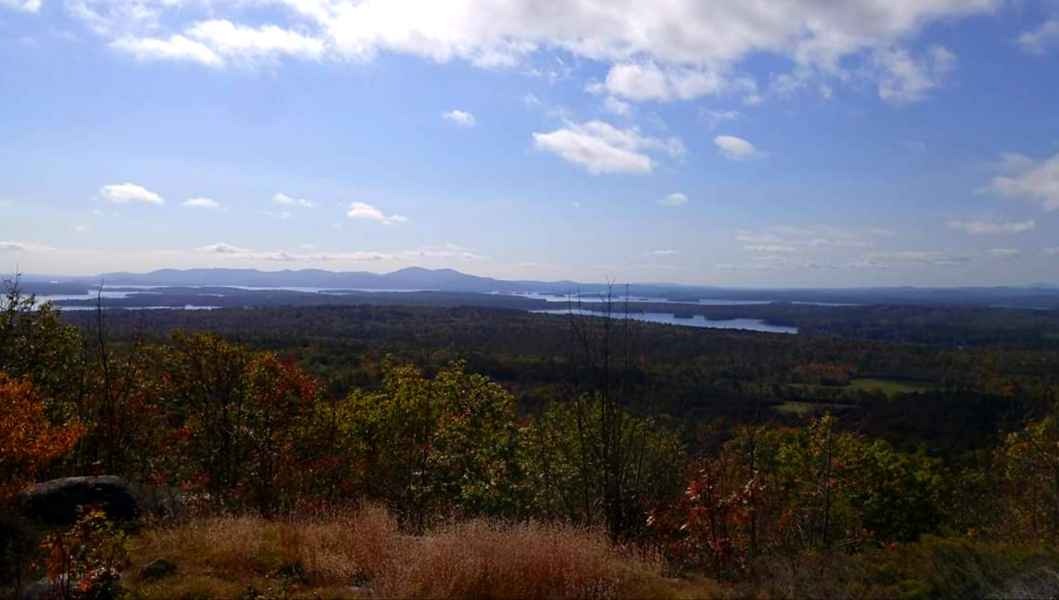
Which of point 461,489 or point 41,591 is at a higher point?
point 41,591

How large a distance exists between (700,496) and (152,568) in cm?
524

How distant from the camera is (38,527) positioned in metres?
6.86

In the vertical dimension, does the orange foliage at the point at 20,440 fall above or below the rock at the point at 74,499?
above

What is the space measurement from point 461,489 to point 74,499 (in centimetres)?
643

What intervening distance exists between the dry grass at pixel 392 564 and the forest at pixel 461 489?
0.07ft

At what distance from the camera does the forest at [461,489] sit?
5.26 meters

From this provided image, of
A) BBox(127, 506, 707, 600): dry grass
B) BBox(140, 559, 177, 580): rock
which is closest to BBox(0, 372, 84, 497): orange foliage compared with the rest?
BBox(127, 506, 707, 600): dry grass

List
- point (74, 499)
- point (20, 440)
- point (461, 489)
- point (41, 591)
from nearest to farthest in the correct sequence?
point (41, 591)
point (20, 440)
point (74, 499)
point (461, 489)

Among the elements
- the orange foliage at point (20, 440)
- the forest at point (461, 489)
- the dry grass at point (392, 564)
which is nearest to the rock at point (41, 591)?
the forest at point (461, 489)

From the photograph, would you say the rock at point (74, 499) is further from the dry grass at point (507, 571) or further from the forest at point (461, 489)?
the dry grass at point (507, 571)

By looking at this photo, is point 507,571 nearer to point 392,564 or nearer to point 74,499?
point 392,564

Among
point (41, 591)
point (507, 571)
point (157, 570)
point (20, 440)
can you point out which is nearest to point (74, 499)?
point (20, 440)

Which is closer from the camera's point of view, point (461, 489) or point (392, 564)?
point (392, 564)

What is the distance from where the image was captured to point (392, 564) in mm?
5449
